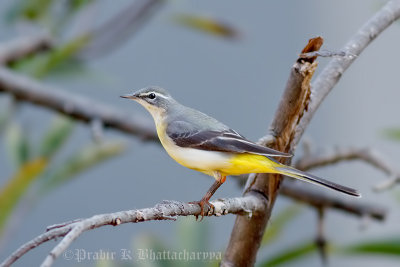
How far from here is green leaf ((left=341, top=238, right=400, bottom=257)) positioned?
1449 millimetres

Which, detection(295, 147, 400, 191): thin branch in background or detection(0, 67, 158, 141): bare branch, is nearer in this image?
detection(295, 147, 400, 191): thin branch in background

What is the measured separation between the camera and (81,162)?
68.1 inches

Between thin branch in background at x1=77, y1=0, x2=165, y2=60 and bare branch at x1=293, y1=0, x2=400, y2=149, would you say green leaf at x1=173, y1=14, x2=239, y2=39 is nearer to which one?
thin branch in background at x1=77, y1=0, x2=165, y2=60

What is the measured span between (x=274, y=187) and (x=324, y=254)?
72cm

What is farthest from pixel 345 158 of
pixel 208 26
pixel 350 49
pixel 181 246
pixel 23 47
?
pixel 23 47

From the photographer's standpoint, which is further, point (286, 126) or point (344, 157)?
point (344, 157)

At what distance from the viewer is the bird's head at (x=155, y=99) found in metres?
0.83

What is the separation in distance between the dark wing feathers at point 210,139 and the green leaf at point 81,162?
938 mm

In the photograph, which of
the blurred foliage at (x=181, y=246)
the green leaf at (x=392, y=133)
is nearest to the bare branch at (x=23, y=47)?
the blurred foliage at (x=181, y=246)

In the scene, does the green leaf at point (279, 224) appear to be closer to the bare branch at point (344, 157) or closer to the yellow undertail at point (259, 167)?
the bare branch at point (344, 157)

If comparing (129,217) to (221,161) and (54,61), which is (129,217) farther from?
(54,61)

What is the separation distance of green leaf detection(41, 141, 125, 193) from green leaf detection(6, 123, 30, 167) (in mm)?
99

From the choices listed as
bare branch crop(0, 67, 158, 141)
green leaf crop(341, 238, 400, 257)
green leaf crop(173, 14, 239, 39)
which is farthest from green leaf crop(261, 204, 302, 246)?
green leaf crop(173, 14, 239, 39)

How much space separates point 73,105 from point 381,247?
0.94m
